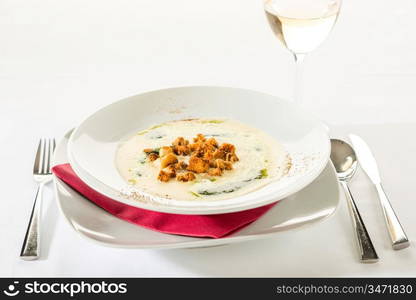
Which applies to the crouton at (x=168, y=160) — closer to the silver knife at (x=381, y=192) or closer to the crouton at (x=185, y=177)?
the crouton at (x=185, y=177)

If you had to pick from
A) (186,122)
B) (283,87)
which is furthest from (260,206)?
(283,87)

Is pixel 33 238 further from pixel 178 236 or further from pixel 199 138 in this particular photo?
pixel 199 138

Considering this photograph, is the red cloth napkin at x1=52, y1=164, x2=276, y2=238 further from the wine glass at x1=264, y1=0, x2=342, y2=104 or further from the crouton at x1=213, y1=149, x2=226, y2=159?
the wine glass at x1=264, y1=0, x2=342, y2=104

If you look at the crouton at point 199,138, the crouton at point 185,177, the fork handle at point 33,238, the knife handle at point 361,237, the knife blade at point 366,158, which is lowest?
the knife handle at point 361,237

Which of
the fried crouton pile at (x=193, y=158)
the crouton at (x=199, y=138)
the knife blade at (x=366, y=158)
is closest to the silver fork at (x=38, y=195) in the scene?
the fried crouton pile at (x=193, y=158)

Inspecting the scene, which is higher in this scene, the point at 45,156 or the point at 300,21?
the point at 300,21

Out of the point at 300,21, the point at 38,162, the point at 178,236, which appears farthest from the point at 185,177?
the point at 300,21

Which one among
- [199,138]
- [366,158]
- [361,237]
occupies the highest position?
[199,138]
